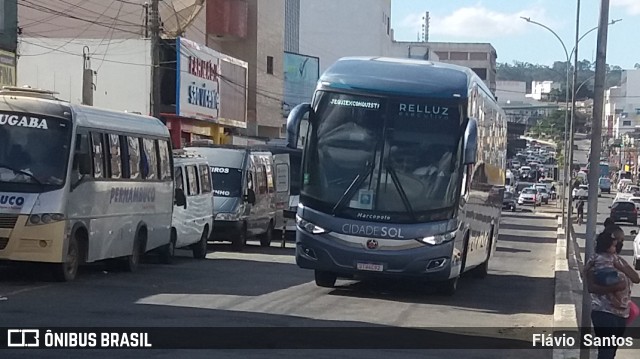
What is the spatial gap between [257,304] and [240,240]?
14.3 metres

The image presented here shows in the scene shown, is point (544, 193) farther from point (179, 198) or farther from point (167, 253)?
point (167, 253)

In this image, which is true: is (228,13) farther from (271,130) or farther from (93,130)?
(93,130)

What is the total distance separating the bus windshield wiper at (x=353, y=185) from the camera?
57.8 feet

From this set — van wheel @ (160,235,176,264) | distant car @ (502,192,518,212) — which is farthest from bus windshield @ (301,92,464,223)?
distant car @ (502,192,518,212)

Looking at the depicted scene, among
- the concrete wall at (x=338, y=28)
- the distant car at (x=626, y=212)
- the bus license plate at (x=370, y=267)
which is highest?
the concrete wall at (x=338, y=28)

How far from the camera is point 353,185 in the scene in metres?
17.6

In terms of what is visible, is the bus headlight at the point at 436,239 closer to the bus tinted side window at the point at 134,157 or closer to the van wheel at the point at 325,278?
the van wheel at the point at 325,278

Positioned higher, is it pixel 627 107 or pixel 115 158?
pixel 627 107

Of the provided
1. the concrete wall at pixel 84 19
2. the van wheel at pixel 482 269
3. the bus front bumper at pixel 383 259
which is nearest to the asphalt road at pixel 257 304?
the van wheel at pixel 482 269

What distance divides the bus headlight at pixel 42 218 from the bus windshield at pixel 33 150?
0.47m

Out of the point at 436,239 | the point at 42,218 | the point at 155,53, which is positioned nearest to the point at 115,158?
the point at 42,218

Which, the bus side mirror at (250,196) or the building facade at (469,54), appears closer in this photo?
the bus side mirror at (250,196)

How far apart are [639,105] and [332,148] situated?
13886 centimetres

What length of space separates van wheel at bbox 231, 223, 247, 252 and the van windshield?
1.02 metres
